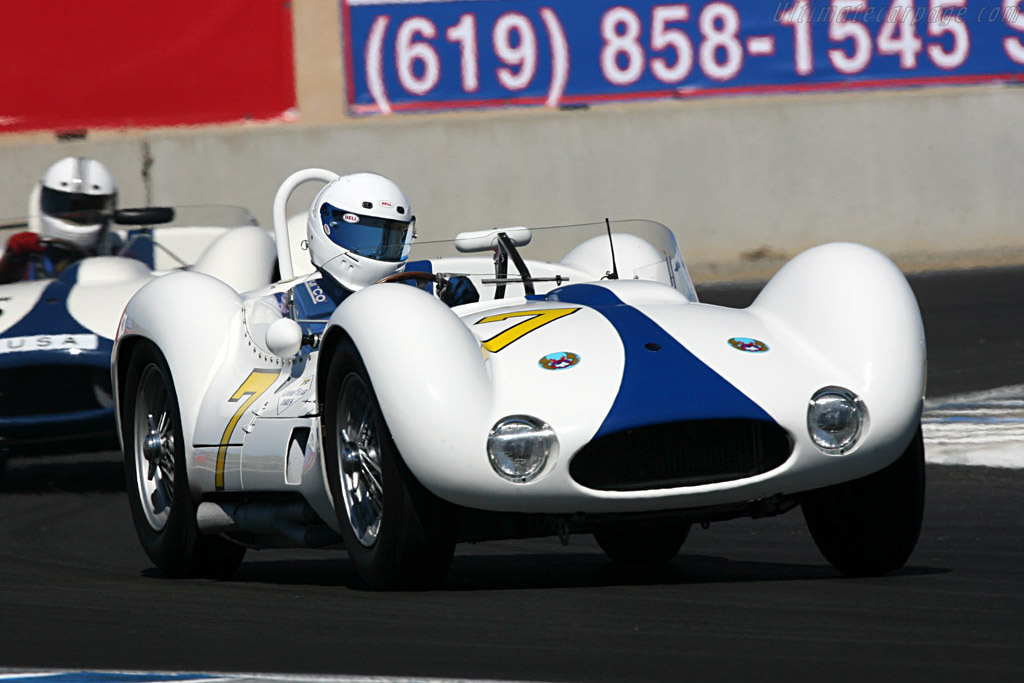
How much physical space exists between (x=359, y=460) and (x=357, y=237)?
1447mm

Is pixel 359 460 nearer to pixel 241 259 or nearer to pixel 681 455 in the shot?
pixel 681 455

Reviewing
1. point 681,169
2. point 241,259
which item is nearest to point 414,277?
point 241,259

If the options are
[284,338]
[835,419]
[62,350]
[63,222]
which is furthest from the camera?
[63,222]

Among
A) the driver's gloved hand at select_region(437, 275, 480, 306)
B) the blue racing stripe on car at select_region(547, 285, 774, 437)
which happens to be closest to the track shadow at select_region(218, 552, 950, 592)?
the blue racing stripe on car at select_region(547, 285, 774, 437)

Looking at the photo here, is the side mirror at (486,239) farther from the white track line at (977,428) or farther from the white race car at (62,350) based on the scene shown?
the white race car at (62,350)

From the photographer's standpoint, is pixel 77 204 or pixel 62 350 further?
pixel 77 204

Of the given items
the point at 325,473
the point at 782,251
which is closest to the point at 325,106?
the point at 782,251

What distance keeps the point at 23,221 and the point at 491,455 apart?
5954mm

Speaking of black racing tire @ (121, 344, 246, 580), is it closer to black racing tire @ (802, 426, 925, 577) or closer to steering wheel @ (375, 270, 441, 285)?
steering wheel @ (375, 270, 441, 285)

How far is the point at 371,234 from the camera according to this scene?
7156 mm

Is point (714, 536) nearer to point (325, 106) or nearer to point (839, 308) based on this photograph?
point (839, 308)

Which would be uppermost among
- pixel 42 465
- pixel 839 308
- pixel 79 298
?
pixel 839 308

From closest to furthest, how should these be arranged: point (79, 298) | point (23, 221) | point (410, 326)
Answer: point (410, 326), point (79, 298), point (23, 221)

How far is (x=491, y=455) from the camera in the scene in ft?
18.0
